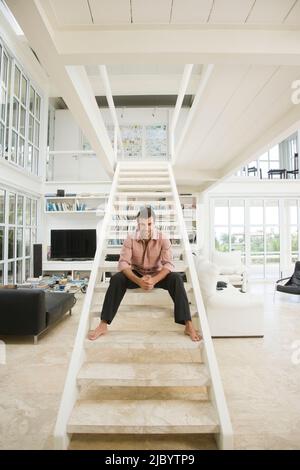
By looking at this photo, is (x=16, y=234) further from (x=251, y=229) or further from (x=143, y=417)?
(x=251, y=229)

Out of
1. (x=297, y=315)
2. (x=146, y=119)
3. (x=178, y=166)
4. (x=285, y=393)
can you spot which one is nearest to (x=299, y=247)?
(x=297, y=315)

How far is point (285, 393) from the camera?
88.4 inches

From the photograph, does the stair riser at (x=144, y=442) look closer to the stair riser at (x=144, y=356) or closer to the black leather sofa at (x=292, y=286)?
the stair riser at (x=144, y=356)

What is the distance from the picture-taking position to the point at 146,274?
2555mm

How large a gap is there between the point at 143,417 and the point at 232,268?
16.2 feet

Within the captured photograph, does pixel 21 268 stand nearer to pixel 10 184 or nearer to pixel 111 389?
pixel 10 184

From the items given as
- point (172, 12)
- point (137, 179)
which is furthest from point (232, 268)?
point (172, 12)

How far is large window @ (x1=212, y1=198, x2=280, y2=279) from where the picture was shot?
779cm

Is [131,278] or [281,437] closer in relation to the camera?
[281,437]

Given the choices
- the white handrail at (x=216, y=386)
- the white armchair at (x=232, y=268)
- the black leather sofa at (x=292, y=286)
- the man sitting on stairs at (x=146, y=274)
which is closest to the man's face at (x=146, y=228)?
the man sitting on stairs at (x=146, y=274)

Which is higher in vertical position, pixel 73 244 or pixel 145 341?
pixel 73 244

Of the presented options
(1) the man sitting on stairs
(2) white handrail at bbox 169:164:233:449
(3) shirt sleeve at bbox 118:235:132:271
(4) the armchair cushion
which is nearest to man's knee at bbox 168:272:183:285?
(1) the man sitting on stairs

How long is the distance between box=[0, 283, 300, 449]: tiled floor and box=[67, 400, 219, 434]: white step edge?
0.16m
